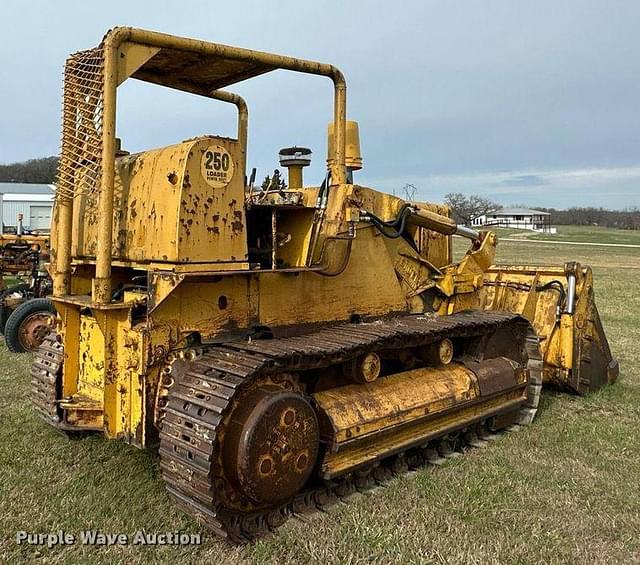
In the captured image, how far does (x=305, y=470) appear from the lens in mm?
4234

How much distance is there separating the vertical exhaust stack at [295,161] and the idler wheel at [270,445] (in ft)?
8.92

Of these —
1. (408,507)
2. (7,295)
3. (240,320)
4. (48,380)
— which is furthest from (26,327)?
(408,507)

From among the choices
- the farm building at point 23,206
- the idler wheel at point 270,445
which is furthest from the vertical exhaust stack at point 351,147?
the farm building at point 23,206

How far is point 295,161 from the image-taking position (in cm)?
629

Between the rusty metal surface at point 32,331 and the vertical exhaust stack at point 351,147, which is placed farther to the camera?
the rusty metal surface at point 32,331

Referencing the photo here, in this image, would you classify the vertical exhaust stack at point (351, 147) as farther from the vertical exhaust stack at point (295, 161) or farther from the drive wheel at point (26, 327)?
the drive wheel at point (26, 327)

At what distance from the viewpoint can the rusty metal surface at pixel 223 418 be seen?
3.78 m

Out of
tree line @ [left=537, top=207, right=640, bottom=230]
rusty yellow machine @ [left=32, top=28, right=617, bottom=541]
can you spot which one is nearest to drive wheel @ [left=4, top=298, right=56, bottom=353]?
rusty yellow machine @ [left=32, top=28, right=617, bottom=541]

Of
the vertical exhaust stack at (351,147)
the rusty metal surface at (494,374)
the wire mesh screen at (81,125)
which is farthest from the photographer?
the rusty metal surface at (494,374)

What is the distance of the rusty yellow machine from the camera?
4023 mm

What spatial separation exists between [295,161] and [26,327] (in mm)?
5481

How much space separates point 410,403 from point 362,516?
3.66 ft

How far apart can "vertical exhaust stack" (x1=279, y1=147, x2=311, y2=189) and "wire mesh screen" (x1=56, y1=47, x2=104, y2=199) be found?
82.1 inches

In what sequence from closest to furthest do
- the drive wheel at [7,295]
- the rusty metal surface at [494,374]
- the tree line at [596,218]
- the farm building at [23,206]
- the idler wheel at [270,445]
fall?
the idler wheel at [270,445]
the rusty metal surface at [494,374]
the drive wheel at [7,295]
the farm building at [23,206]
the tree line at [596,218]
